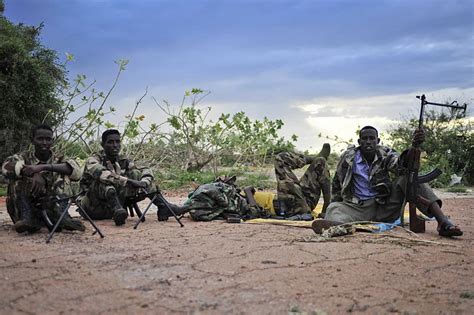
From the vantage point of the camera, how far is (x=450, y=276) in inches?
152

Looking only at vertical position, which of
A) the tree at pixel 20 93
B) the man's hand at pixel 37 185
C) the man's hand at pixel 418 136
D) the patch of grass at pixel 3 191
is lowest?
the patch of grass at pixel 3 191

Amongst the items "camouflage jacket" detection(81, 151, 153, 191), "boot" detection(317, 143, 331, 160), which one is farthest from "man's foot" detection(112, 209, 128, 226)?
"boot" detection(317, 143, 331, 160)

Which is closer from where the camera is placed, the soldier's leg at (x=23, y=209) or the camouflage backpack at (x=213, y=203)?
the soldier's leg at (x=23, y=209)

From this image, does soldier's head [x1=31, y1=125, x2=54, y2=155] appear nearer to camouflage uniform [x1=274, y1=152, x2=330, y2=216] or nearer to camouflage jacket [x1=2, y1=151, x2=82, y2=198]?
camouflage jacket [x1=2, y1=151, x2=82, y2=198]

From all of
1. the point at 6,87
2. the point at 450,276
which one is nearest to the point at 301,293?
the point at 450,276

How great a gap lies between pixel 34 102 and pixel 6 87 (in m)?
0.75

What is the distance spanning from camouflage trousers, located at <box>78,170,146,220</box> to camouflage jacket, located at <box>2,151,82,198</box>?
0.72 metres

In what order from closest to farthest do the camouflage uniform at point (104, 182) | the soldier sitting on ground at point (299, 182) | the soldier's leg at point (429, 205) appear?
the soldier's leg at point (429, 205) → the camouflage uniform at point (104, 182) → the soldier sitting on ground at point (299, 182)

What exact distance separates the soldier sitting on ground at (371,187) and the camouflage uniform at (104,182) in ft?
7.82

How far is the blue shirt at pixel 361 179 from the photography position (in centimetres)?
621

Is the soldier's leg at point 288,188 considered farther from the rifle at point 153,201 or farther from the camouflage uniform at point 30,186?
the camouflage uniform at point 30,186

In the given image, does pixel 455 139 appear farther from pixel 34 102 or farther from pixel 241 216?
pixel 34 102

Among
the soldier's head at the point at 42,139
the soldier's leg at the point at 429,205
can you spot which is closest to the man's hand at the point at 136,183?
the soldier's head at the point at 42,139

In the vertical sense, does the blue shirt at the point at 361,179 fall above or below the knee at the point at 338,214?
above
